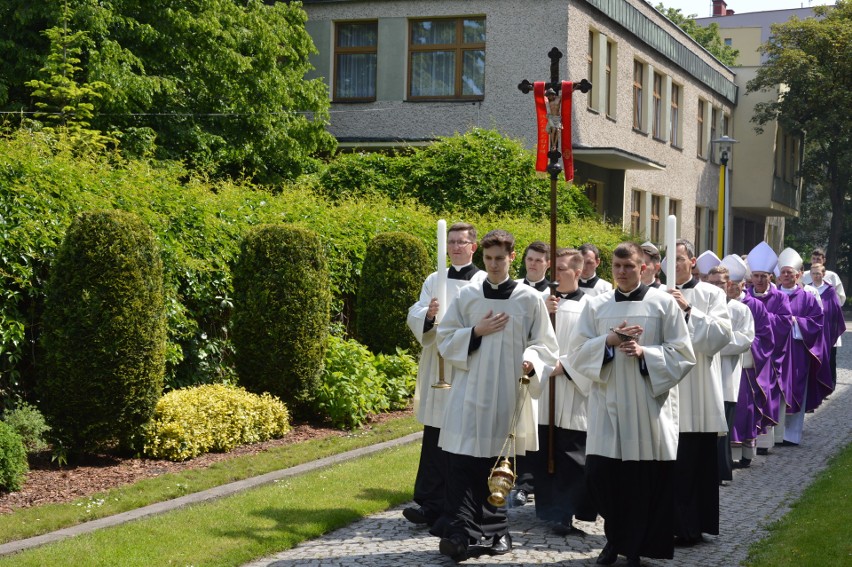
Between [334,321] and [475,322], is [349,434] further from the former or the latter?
[475,322]

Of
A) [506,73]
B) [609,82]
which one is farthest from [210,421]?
[609,82]

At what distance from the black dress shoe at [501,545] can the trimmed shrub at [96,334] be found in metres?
3.57

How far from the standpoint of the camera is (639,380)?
7.35m

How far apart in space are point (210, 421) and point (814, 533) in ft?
17.2

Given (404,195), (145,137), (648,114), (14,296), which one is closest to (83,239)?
(14,296)

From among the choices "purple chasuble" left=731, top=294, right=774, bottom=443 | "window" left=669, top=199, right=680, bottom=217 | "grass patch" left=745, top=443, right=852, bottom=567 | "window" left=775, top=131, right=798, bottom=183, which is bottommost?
"grass patch" left=745, top=443, right=852, bottom=567

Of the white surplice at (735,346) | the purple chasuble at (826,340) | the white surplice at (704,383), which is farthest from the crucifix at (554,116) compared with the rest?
the purple chasuble at (826,340)

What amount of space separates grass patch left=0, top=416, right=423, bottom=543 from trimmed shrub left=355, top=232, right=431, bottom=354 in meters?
2.39

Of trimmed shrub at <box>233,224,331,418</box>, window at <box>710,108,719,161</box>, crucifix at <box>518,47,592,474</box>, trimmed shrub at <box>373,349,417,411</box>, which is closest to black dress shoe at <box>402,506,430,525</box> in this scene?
crucifix at <box>518,47,592,474</box>

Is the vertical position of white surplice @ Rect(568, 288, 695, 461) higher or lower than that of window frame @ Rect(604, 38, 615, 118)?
lower

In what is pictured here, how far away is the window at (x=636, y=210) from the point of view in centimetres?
3528

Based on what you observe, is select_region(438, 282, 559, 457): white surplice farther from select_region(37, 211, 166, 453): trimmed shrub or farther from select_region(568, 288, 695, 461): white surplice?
select_region(37, 211, 166, 453): trimmed shrub

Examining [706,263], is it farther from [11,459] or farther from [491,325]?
[11,459]

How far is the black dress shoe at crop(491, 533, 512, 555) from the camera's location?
764 cm
